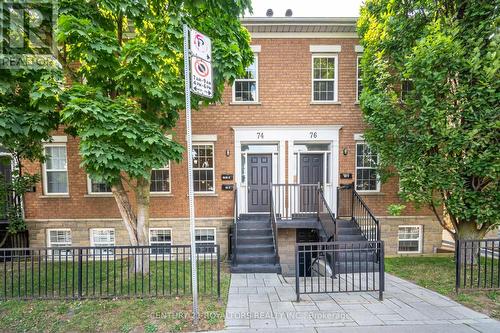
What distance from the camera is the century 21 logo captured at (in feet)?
13.4

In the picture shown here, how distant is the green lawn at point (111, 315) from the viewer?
11.8 ft

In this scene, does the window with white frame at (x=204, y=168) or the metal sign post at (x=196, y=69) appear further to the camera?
the window with white frame at (x=204, y=168)

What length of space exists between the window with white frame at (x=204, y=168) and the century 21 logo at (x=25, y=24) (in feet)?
14.6

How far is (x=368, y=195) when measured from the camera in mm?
7941

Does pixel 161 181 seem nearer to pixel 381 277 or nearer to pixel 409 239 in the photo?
pixel 381 277

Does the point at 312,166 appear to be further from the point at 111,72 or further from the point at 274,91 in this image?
the point at 111,72

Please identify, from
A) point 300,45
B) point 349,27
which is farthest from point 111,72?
point 349,27

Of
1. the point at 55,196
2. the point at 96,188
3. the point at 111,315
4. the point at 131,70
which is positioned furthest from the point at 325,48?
the point at 55,196

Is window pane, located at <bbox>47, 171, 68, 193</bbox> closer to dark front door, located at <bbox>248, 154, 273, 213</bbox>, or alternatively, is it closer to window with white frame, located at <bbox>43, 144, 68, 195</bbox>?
window with white frame, located at <bbox>43, 144, 68, 195</bbox>

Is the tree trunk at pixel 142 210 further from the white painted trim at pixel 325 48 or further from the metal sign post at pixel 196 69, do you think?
the white painted trim at pixel 325 48

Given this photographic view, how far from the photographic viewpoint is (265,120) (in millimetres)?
7844

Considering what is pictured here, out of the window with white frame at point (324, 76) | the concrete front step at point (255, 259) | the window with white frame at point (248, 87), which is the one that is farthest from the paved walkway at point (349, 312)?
the window with white frame at point (324, 76)

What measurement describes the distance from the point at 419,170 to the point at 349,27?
18.0 feet

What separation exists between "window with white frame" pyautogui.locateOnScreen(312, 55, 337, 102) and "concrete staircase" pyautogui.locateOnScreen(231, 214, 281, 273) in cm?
482
